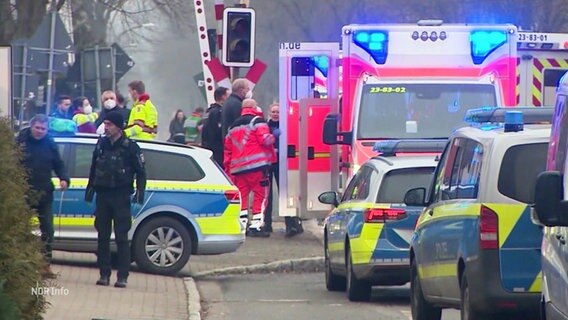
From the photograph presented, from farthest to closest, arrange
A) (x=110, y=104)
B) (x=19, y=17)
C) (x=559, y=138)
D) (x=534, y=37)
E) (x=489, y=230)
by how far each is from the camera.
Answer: (x=19, y=17)
(x=110, y=104)
(x=534, y=37)
(x=489, y=230)
(x=559, y=138)

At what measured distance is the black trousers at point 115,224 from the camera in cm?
1447

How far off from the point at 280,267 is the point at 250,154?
2910 millimetres

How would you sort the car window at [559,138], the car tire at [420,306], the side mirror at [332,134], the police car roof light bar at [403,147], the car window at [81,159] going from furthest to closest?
the side mirror at [332,134] < the car window at [81,159] < the police car roof light bar at [403,147] < the car tire at [420,306] < the car window at [559,138]

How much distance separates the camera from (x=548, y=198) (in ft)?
24.2

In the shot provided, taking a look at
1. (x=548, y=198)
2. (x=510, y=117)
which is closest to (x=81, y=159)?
(x=510, y=117)

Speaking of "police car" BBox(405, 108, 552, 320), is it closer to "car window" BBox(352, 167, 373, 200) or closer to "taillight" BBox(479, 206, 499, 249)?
"taillight" BBox(479, 206, 499, 249)

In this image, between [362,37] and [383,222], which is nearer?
[383,222]

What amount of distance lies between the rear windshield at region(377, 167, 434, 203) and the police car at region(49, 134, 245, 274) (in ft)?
10.4

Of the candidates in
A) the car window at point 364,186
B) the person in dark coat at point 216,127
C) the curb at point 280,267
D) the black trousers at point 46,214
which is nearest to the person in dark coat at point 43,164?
the black trousers at point 46,214

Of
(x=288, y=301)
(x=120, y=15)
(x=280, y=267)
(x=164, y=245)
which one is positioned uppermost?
(x=120, y=15)

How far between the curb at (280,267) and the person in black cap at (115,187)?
2189mm

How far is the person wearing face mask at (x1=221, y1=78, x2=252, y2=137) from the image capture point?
2009cm

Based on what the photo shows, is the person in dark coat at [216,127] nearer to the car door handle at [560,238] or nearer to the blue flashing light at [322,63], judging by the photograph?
the blue flashing light at [322,63]

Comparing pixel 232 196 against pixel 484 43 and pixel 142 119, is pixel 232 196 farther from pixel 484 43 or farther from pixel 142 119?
pixel 142 119
